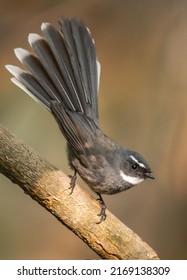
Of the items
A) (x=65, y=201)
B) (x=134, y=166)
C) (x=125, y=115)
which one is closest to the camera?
(x=65, y=201)

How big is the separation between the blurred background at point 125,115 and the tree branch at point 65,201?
370 mm

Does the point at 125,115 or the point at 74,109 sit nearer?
the point at 74,109

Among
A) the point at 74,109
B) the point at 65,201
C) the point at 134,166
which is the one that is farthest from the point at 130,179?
the point at 65,201

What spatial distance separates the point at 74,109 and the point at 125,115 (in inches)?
19.3

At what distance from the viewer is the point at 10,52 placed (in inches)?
107

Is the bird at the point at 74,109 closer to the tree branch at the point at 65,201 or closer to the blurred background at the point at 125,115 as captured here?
the blurred background at the point at 125,115

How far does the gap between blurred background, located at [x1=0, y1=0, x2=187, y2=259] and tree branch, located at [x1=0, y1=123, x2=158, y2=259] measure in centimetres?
37

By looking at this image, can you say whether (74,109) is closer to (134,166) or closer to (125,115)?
(134,166)

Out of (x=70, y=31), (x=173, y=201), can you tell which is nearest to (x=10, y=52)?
(x=70, y=31)

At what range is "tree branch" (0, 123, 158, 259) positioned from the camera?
1827 millimetres

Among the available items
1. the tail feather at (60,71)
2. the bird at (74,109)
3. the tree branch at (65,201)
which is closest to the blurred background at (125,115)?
the bird at (74,109)

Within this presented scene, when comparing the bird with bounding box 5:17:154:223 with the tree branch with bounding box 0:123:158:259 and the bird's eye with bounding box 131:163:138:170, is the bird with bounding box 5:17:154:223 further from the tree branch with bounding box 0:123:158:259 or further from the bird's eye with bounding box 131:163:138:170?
the tree branch with bounding box 0:123:158:259

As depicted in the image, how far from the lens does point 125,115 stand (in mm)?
2707

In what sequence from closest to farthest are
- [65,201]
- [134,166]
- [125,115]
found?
[65,201] → [134,166] → [125,115]
